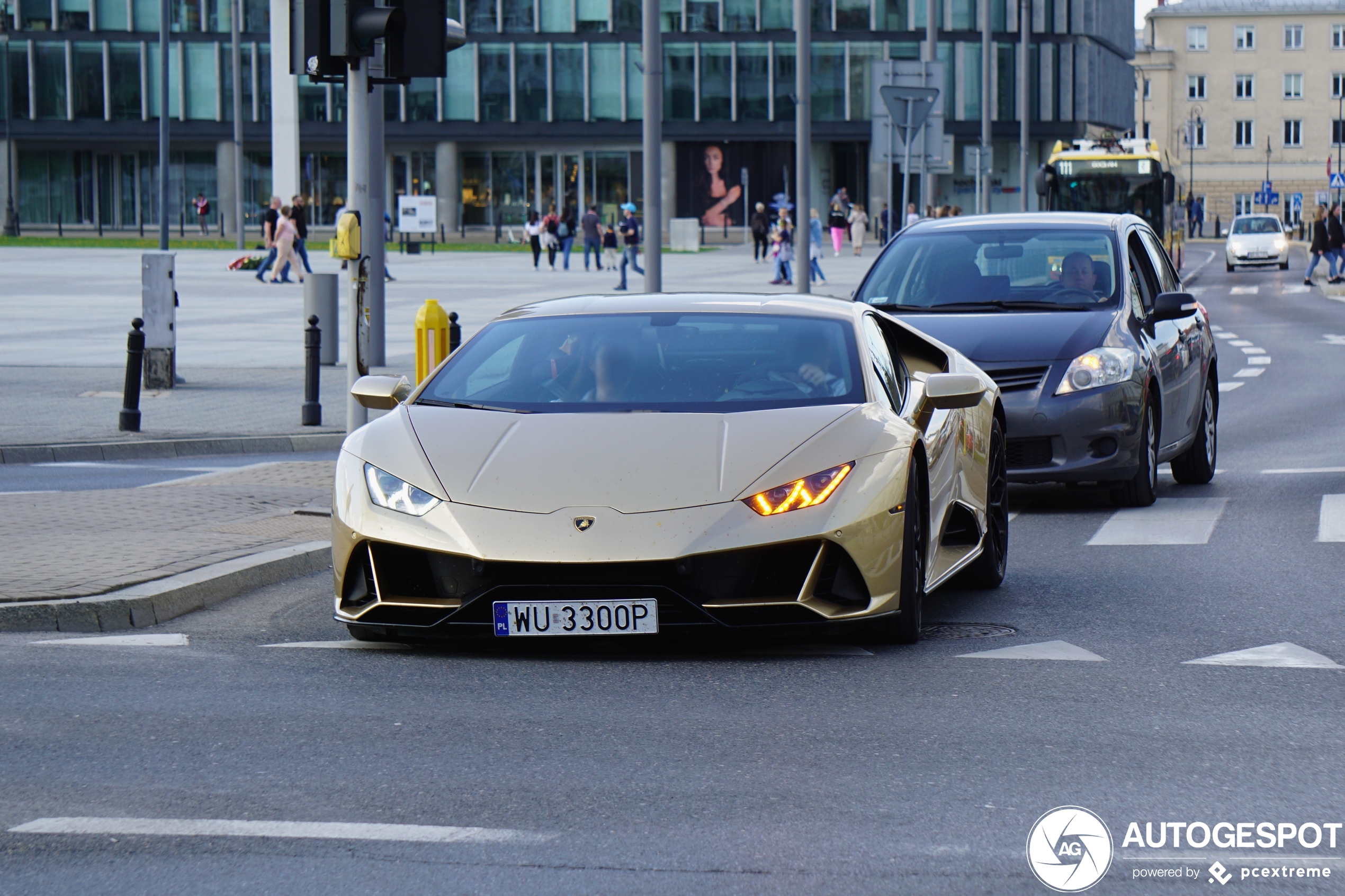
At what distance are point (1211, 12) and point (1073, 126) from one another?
61.6 metres

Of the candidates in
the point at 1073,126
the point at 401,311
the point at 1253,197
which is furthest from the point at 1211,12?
the point at 401,311

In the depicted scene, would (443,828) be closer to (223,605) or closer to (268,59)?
(223,605)

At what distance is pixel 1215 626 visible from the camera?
748cm

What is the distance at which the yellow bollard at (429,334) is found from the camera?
1504 cm

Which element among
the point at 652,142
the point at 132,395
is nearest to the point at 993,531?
the point at 132,395

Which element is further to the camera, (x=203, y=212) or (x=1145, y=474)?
(x=203, y=212)

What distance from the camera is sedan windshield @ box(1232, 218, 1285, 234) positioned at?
60.5m

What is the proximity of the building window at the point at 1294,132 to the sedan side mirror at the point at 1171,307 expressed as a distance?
129 metres

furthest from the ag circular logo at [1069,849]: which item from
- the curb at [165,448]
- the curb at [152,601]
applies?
the curb at [165,448]

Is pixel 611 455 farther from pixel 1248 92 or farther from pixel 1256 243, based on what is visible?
pixel 1248 92

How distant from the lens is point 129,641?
285 inches

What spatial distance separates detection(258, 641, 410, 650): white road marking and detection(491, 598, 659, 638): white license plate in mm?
760

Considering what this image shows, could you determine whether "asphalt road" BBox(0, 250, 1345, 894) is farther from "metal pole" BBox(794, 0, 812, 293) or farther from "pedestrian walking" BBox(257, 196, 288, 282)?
"pedestrian walking" BBox(257, 196, 288, 282)

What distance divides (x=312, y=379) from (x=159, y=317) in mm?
2840
